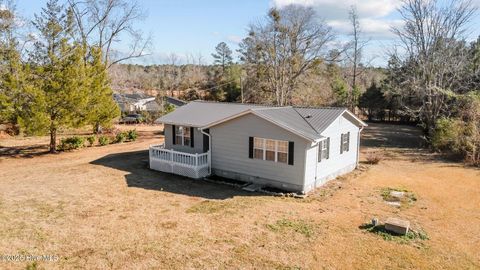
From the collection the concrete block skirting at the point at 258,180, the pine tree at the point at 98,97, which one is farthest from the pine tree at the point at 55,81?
the concrete block skirting at the point at 258,180

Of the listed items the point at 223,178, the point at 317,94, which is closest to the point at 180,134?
the point at 223,178

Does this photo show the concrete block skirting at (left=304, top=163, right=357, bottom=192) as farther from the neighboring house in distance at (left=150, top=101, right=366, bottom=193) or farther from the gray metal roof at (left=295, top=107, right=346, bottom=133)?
the gray metal roof at (left=295, top=107, right=346, bottom=133)

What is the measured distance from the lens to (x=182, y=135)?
1903 centimetres

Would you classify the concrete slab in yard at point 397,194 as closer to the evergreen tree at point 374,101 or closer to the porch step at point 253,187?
the porch step at point 253,187

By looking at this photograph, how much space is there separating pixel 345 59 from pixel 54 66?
97.3 feet

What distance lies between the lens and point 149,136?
32.5 meters

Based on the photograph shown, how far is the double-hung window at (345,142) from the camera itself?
17.8 metres

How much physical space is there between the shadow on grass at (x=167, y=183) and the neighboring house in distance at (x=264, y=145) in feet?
2.28

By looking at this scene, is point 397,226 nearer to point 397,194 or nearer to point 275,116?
point 397,194

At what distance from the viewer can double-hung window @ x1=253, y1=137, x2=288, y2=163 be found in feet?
49.5

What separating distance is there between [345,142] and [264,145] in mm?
5381

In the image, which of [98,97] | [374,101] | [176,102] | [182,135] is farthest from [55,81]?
[374,101]

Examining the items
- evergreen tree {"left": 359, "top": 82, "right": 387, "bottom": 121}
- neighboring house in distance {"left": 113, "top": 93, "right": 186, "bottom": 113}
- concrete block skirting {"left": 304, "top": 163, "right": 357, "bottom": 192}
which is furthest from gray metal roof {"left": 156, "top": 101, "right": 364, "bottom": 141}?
evergreen tree {"left": 359, "top": 82, "right": 387, "bottom": 121}

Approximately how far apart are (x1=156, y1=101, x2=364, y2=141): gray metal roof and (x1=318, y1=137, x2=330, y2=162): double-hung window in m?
0.82
